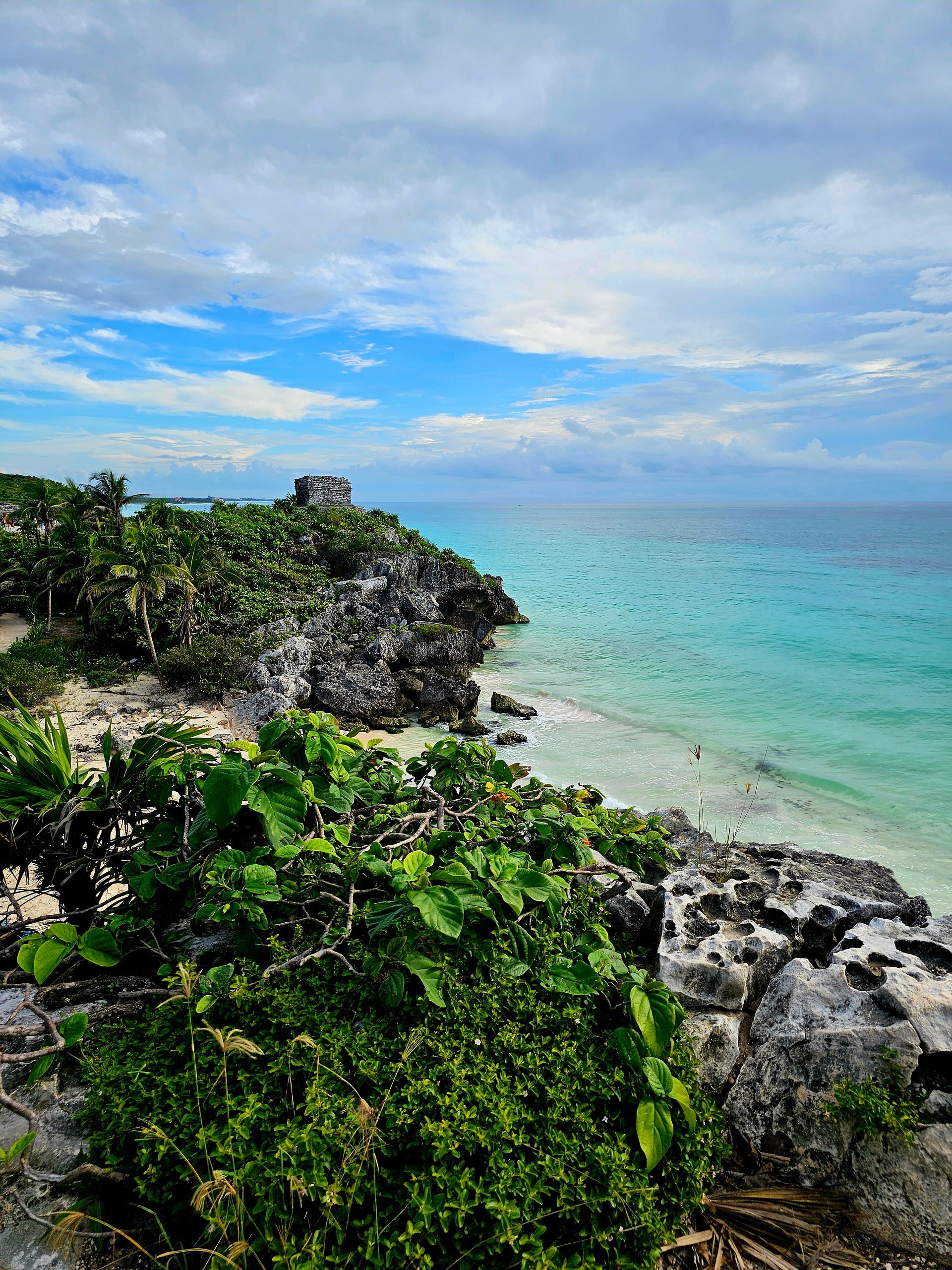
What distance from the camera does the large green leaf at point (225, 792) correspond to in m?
2.72

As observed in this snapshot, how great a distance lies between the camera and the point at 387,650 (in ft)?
71.5

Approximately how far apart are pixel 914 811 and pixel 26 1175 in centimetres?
1539

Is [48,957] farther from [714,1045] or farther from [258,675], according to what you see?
[258,675]

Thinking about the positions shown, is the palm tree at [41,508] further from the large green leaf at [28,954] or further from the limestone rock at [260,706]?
the large green leaf at [28,954]

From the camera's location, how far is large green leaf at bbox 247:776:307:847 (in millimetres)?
2785

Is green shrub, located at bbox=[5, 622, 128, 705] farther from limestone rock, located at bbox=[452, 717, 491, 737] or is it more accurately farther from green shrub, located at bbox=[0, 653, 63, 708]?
limestone rock, located at bbox=[452, 717, 491, 737]

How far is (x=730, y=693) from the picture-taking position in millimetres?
22406

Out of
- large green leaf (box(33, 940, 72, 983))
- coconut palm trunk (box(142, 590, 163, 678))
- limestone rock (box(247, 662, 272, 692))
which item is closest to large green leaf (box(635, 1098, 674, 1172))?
large green leaf (box(33, 940, 72, 983))

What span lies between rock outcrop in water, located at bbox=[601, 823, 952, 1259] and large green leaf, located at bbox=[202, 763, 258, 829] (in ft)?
7.60

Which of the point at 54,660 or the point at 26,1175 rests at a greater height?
the point at 26,1175

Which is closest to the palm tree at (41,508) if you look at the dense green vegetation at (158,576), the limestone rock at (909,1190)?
the dense green vegetation at (158,576)

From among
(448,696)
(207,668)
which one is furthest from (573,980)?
(207,668)

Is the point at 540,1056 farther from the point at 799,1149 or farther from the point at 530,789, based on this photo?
the point at 530,789

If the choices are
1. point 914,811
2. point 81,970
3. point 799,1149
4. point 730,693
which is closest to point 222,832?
point 81,970
